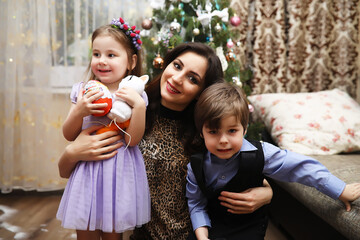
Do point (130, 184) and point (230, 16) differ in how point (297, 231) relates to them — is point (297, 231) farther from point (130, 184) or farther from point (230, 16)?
point (230, 16)

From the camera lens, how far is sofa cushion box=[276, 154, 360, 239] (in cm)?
108

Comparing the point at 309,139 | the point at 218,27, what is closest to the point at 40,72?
the point at 218,27

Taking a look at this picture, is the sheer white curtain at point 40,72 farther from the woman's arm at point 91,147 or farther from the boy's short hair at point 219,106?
the boy's short hair at point 219,106

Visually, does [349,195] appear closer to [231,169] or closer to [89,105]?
[231,169]

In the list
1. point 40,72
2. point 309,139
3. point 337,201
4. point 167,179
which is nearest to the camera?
point 337,201

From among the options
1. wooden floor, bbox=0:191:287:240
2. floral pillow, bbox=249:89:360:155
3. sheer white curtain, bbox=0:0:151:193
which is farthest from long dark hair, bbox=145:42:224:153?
sheer white curtain, bbox=0:0:151:193

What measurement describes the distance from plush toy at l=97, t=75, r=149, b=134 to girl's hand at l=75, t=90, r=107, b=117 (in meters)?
0.05

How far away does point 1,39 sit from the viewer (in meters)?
2.34

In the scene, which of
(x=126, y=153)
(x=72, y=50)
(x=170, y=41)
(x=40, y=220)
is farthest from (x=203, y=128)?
(x=72, y=50)

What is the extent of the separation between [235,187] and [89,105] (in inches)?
26.2

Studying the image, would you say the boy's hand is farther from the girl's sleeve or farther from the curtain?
the curtain

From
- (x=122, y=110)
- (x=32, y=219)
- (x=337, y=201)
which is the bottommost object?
(x=32, y=219)

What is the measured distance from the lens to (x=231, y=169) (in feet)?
3.72

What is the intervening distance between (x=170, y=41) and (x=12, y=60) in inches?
57.6
